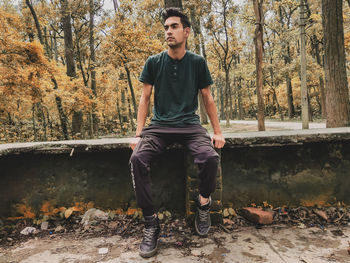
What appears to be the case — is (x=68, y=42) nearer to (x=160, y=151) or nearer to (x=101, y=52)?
(x=101, y=52)

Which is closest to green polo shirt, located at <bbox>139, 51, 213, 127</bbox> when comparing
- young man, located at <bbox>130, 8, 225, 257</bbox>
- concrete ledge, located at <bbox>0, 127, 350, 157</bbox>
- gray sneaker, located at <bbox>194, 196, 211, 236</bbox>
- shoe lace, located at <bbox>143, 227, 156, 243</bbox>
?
young man, located at <bbox>130, 8, 225, 257</bbox>

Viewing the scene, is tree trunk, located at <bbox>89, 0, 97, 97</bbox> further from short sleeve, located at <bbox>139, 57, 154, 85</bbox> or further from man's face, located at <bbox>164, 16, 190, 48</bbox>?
man's face, located at <bbox>164, 16, 190, 48</bbox>

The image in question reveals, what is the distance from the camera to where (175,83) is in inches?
82.0

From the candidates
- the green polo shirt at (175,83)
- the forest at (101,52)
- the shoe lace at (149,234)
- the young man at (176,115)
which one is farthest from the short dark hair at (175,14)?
the forest at (101,52)

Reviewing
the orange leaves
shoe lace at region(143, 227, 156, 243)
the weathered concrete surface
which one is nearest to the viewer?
the weathered concrete surface

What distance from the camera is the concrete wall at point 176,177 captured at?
7.98 feet

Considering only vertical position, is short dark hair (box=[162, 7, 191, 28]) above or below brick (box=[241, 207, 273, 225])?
above

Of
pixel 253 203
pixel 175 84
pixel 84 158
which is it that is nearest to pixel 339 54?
pixel 253 203

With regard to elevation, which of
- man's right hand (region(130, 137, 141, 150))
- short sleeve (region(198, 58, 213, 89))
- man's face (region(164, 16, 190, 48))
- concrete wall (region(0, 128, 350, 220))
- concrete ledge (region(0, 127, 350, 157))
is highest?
man's face (region(164, 16, 190, 48))

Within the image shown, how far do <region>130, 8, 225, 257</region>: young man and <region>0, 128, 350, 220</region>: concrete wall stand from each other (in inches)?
20.0

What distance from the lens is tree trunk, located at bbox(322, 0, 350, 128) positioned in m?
4.94

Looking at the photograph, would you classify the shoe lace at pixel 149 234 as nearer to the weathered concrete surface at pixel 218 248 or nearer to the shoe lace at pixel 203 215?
the weathered concrete surface at pixel 218 248

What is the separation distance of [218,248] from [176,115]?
1.25 meters

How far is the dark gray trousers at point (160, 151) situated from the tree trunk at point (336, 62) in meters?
4.78
